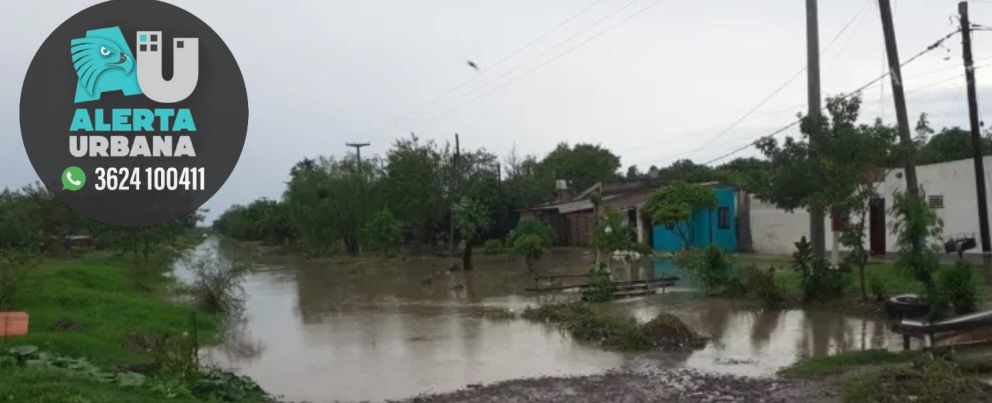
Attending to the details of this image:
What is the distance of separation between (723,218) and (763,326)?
64.5 ft

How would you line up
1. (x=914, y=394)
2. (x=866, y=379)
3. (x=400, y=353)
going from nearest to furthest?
(x=914, y=394) < (x=866, y=379) < (x=400, y=353)

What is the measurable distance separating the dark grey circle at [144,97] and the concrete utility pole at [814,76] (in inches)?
484

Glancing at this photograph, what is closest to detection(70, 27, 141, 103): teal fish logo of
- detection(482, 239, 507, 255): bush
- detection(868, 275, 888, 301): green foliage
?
detection(868, 275, 888, 301): green foliage

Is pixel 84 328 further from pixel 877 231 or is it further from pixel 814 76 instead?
pixel 877 231

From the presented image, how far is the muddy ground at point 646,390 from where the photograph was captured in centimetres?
883

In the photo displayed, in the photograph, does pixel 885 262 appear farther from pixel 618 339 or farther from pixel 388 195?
pixel 388 195

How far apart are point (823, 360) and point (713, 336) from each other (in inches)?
117

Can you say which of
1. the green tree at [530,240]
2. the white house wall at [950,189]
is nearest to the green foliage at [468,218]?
the green tree at [530,240]

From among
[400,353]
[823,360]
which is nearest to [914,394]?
[823,360]

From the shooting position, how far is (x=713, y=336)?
1338 cm

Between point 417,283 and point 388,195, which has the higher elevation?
point 388,195

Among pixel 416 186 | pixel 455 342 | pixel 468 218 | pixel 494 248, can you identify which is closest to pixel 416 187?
pixel 416 186

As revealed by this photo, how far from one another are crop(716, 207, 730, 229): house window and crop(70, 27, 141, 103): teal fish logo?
26923 millimetres

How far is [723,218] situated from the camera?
33.2 m
